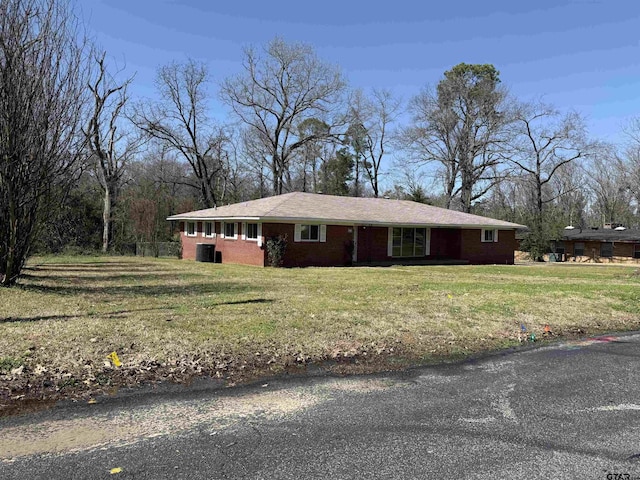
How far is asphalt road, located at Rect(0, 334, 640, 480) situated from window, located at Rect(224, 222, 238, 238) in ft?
60.3

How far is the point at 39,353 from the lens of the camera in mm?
5621

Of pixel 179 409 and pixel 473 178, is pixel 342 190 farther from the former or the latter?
pixel 179 409

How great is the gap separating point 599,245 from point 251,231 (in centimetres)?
3086

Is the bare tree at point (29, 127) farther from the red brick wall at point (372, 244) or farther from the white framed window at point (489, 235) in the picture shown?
the white framed window at point (489, 235)

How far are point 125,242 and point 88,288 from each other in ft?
Result: 66.0

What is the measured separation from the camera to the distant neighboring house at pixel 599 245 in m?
38.1

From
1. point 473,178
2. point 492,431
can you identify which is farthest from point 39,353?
point 473,178

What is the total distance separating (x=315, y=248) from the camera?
21.8 meters

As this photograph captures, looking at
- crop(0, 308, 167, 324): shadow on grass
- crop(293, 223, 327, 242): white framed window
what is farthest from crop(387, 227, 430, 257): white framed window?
crop(0, 308, 167, 324): shadow on grass

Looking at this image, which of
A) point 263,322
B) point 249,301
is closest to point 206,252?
point 249,301

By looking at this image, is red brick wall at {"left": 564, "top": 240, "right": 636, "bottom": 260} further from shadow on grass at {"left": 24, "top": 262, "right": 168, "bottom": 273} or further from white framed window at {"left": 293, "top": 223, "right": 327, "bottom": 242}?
shadow on grass at {"left": 24, "top": 262, "right": 168, "bottom": 273}

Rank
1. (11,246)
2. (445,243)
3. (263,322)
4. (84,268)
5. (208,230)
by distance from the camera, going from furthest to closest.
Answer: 1. (445,243)
2. (208,230)
3. (84,268)
4. (11,246)
5. (263,322)

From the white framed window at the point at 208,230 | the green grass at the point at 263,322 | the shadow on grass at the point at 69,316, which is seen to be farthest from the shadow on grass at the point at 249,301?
the white framed window at the point at 208,230

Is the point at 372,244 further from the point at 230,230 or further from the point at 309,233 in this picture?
the point at 230,230
